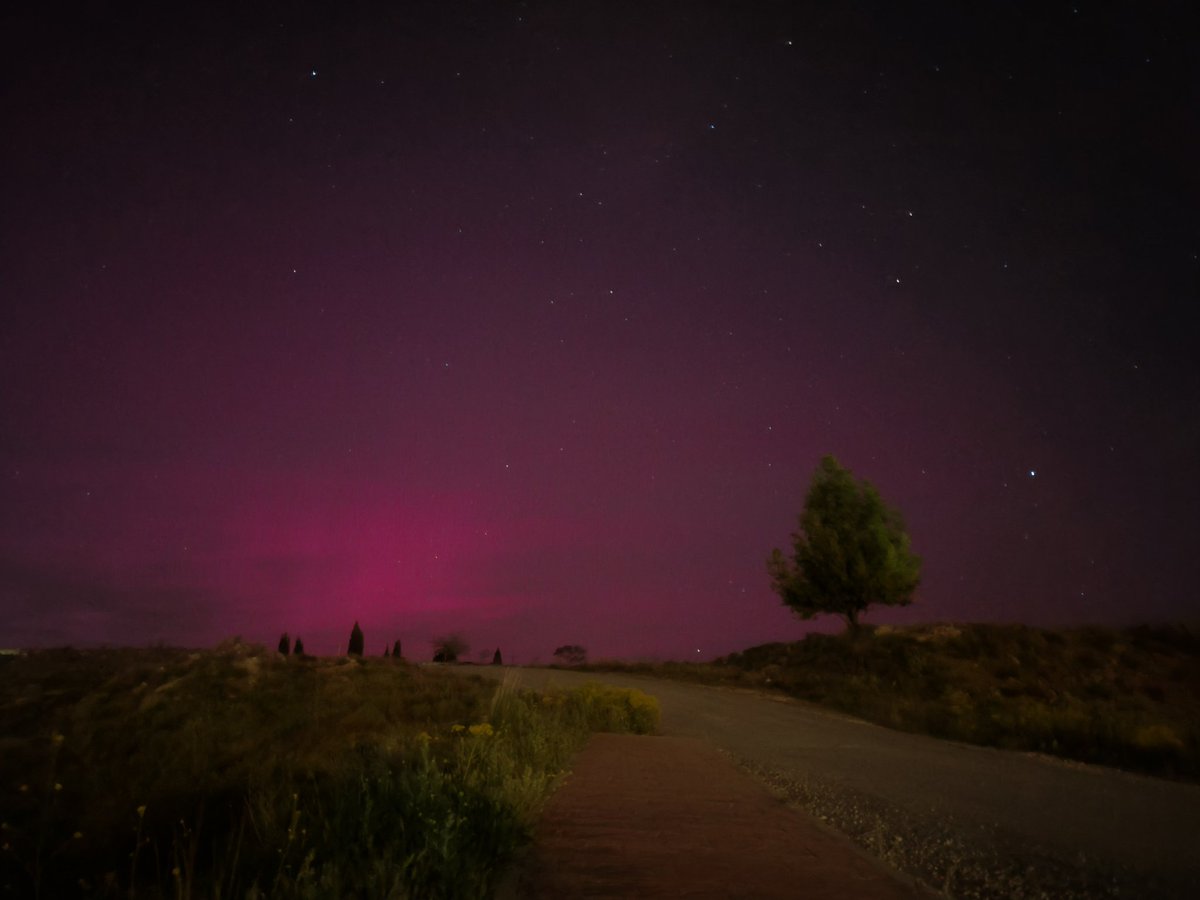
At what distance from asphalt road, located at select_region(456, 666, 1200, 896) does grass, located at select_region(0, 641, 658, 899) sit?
123 inches

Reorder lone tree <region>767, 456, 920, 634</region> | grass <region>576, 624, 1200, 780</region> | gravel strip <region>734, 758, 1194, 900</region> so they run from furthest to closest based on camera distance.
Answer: lone tree <region>767, 456, 920, 634</region>, grass <region>576, 624, 1200, 780</region>, gravel strip <region>734, 758, 1194, 900</region>

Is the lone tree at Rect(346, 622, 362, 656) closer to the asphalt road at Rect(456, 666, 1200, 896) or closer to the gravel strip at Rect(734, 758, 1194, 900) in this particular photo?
the asphalt road at Rect(456, 666, 1200, 896)

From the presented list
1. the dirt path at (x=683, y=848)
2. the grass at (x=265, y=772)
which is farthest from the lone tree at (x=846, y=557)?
the dirt path at (x=683, y=848)

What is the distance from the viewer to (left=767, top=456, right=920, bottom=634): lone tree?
1577 inches

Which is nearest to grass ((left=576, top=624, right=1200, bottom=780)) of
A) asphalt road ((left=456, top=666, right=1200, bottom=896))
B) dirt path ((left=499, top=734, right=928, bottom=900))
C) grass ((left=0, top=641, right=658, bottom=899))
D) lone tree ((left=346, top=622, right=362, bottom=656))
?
asphalt road ((left=456, top=666, right=1200, bottom=896))

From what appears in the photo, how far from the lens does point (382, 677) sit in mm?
25797

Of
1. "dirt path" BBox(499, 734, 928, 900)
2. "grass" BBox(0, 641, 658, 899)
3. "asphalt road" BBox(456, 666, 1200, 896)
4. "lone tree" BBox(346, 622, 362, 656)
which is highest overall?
"lone tree" BBox(346, 622, 362, 656)

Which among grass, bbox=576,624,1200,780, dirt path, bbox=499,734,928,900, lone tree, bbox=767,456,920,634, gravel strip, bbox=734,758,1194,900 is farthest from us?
lone tree, bbox=767,456,920,634

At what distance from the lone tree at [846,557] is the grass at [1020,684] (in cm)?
214

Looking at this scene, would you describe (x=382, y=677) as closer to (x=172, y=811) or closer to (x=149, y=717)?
(x=149, y=717)

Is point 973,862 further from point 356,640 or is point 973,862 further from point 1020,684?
point 356,640

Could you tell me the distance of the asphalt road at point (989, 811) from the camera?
619 cm

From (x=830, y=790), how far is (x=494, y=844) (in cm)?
563

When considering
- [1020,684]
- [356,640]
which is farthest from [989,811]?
[356,640]
